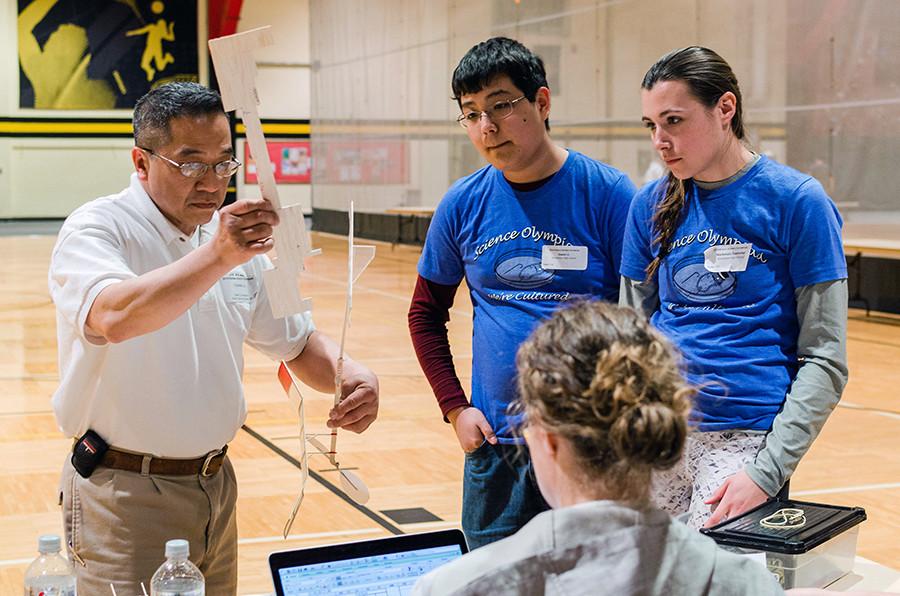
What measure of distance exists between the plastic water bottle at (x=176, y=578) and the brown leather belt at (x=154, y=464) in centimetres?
51

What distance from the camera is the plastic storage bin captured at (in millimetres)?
2057

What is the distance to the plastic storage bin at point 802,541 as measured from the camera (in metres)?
2.06

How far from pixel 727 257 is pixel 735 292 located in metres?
0.07

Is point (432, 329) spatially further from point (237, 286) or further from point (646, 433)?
point (646, 433)

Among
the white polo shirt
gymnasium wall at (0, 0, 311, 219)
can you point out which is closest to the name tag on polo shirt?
the white polo shirt

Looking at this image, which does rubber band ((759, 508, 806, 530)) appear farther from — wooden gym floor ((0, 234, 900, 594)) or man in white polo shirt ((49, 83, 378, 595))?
wooden gym floor ((0, 234, 900, 594))

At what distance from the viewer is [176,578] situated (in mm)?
2012

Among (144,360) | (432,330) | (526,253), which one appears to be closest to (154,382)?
(144,360)

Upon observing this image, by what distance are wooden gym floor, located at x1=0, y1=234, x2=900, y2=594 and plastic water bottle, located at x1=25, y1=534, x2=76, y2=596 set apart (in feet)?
6.62

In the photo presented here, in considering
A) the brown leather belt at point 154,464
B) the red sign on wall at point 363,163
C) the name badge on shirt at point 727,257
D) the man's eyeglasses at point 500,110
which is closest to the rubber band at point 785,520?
the name badge on shirt at point 727,257

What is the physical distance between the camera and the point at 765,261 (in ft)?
7.87

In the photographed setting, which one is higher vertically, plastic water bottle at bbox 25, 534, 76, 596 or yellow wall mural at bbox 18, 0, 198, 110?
yellow wall mural at bbox 18, 0, 198, 110

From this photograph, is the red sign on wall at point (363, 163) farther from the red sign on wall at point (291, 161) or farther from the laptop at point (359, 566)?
the laptop at point (359, 566)

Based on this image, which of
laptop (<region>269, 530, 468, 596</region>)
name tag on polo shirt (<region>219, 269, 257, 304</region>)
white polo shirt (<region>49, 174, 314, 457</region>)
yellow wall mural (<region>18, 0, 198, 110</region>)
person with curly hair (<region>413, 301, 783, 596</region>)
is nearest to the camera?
person with curly hair (<region>413, 301, 783, 596</region>)
